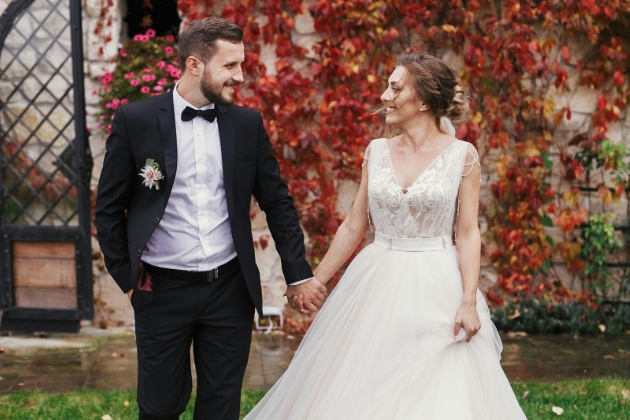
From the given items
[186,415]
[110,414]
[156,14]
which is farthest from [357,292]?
[156,14]

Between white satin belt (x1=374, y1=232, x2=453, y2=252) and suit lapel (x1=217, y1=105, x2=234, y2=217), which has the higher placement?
suit lapel (x1=217, y1=105, x2=234, y2=217)

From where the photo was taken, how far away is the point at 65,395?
13.4ft

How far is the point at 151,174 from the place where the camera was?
2.73 metres

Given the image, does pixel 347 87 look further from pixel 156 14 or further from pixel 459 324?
pixel 459 324

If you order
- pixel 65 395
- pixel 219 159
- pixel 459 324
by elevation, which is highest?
pixel 219 159

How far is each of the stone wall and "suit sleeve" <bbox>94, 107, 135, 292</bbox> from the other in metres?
2.65

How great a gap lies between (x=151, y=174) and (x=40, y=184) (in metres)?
3.06

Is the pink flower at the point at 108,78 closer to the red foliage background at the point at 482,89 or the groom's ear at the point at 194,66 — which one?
the red foliage background at the point at 482,89

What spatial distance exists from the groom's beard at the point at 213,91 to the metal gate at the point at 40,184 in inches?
110

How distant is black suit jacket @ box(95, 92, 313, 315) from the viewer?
2.78m

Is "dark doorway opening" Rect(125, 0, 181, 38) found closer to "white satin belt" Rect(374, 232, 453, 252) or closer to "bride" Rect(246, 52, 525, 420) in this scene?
"bride" Rect(246, 52, 525, 420)

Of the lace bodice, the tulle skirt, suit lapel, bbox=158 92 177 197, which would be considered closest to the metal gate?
suit lapel, bbox=158 92 177 197

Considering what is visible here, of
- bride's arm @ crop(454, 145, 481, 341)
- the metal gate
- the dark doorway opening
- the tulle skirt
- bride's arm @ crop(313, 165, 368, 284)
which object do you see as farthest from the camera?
the dark doorway opening

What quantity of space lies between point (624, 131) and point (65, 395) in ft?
14.6
